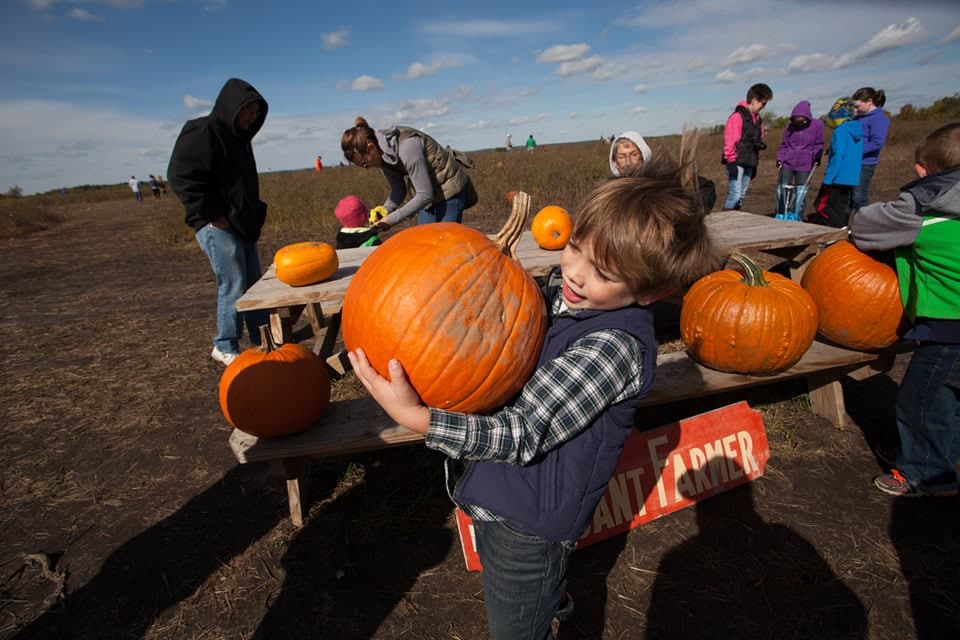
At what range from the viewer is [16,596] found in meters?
2.50

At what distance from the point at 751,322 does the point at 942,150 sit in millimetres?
1231

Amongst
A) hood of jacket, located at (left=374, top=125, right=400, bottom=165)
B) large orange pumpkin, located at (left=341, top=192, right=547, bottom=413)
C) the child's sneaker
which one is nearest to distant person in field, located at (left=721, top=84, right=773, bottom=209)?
hood of jacket, located at (left=374, top=125, right=400, bottom=165)

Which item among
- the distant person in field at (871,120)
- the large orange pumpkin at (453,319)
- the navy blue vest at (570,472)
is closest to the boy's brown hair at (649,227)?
the navy blue vest at (570,472)

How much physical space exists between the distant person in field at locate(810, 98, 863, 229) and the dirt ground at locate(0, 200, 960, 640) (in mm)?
4397

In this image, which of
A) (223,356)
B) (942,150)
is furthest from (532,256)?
(223,356)

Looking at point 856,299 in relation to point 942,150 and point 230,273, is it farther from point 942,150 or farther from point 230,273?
point 230,273

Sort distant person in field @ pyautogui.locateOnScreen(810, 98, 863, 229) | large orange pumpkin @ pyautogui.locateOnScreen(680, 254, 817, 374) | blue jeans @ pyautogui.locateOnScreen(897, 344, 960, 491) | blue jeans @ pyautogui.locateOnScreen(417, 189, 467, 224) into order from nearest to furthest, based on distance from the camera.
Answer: blue jeans @ pyautogui.locateOnScreen(897, 344, 960, 491) < large orange pumpkin @ pyautogui.locateOnScreen(680, 254, 817, 374) < blue jeans @ pyautogui.locateOnScreen(417, 189, 467, 224) < distant person in field @ pyautogui.locateOnScreen(810, 98, 863, 229)

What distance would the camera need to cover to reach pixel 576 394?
1.27 m

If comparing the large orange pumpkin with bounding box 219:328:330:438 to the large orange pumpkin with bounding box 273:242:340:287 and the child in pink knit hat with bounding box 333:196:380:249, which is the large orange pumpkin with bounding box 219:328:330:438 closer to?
the large orange pumpkin with bounding box 273:242:340:287

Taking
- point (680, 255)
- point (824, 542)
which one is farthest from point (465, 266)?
point (824, 542)

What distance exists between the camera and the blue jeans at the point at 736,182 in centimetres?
870

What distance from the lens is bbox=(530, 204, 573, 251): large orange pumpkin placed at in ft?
14.0

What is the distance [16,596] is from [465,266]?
3078 millimetres

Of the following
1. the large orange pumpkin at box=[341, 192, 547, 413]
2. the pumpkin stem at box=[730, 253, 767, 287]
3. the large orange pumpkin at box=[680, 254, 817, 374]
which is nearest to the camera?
the large orange pumpkin at box=[341, 192, 547, 413]
